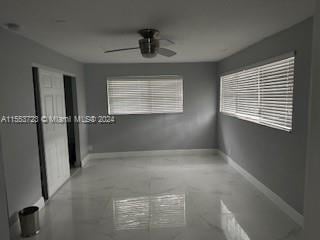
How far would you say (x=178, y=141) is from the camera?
562 cm

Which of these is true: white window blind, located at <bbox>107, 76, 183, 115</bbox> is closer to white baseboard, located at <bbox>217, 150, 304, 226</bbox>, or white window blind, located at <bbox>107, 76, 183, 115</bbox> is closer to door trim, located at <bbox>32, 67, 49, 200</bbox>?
white baseboard, located at <bbox>217, 150, 304, 226</bbox>

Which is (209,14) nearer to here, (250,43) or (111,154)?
(250,43)

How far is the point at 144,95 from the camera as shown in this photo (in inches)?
215

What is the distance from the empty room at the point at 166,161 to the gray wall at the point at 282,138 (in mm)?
18

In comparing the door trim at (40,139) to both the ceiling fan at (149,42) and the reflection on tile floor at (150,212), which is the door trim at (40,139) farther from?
the ceiling fan at (149,42)

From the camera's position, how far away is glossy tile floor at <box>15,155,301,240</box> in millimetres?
2484

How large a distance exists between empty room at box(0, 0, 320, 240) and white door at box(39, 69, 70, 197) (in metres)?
0.02

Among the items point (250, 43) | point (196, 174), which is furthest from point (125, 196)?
point (250, 43)

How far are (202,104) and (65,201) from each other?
12.0 feet

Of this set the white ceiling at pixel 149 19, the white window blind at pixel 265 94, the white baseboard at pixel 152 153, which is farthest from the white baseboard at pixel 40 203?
the white window blind at pixel 265 94

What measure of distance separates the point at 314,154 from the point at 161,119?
456cm

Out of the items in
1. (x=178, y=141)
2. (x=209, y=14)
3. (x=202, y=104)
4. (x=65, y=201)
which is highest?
(x=209, y=14)
